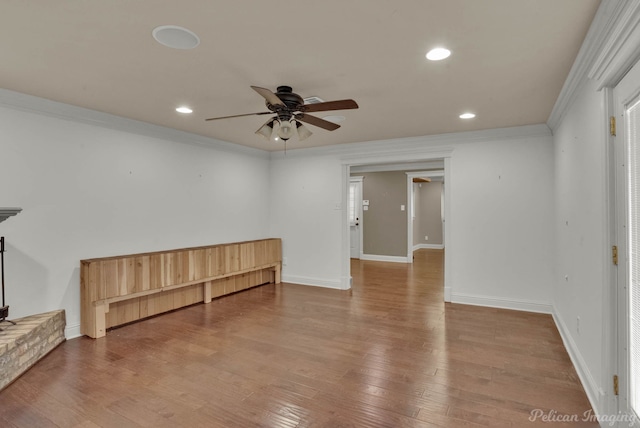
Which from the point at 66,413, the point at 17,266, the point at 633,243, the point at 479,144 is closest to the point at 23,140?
the point at 17,266

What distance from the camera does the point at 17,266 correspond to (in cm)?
316

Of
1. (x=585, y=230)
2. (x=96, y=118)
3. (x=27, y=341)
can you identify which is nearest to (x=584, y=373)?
(x=585, y=230)

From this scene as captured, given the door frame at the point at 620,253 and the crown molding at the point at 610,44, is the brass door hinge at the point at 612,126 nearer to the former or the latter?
the door frame at the point at 620,253

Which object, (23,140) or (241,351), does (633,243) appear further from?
(23,140)

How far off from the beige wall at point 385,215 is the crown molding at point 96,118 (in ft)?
15.6

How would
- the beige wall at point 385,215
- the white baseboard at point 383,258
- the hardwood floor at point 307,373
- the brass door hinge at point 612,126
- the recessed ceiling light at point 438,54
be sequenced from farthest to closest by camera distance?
1. the beige wall at point 385,215
2. the white baseboard at point 383,258
3. the recessed ceiling light at point 438,54
4. the hardwood floor at point 307,373
5. the brass door hinge at point 612,126

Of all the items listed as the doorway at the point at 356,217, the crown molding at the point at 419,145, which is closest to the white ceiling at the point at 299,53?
the crown molding at the point at 419,145

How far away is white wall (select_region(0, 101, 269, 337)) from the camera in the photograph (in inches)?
125

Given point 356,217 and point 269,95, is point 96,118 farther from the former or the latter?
A: point 356,217

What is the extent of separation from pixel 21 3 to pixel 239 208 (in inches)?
161

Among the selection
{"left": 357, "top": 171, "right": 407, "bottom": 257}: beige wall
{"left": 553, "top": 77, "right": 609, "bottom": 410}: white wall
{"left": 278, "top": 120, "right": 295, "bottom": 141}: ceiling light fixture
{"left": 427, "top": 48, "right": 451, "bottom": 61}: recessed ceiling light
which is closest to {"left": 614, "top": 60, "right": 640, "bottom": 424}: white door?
{"left": 553, "top": 77, "right": 609, "bottom": 410}: white wall

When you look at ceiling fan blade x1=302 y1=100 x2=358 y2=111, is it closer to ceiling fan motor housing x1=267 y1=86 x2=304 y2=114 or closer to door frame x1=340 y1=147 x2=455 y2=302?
ceiling fan motor housing x1=267 y1=86 x2=304 y2=114

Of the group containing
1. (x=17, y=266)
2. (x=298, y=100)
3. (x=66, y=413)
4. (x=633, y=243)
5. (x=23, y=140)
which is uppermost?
(x=298, y=100)

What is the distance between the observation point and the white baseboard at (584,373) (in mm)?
2087
